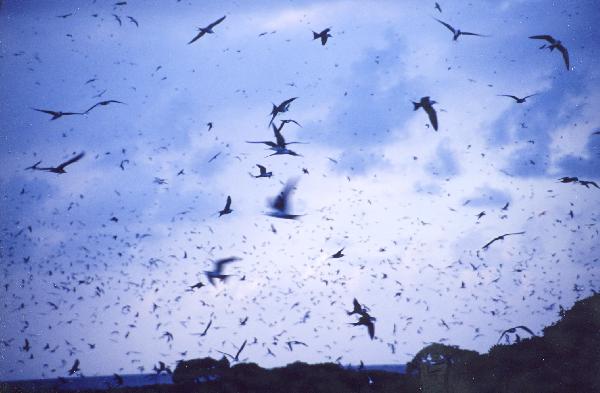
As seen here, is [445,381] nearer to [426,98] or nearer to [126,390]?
[426,98]

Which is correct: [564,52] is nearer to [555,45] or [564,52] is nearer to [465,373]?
[555,45]

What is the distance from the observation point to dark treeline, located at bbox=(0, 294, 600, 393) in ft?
50.5

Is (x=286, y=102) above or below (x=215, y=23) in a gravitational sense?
below

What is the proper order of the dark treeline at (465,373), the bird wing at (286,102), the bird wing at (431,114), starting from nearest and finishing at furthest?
the bird wing at (431,114) < the bird wing at (286,102) < the dark treeline at (465,373)

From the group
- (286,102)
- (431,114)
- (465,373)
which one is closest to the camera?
(431,114)

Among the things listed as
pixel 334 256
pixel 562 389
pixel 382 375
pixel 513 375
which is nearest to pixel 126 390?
pixel 382 375

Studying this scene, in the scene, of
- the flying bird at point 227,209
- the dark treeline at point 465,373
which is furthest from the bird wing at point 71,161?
the dark treeline at point 465,373

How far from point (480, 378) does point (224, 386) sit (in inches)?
524

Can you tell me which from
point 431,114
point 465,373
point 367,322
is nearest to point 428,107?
point 431,114

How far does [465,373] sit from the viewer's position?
17594 mm

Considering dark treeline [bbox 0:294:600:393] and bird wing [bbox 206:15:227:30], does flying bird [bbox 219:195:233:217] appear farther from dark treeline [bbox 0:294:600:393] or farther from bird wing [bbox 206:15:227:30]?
dark treeline [bbox 0:294:600:393]

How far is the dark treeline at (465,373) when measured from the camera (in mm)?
15391

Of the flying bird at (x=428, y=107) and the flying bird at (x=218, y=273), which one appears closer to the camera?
the flying bird at (x=428, y=107)

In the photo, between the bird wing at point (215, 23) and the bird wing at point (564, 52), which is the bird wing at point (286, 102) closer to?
the bird wing at point (215, 23)
